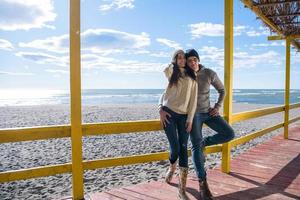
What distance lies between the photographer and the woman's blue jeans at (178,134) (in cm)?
338

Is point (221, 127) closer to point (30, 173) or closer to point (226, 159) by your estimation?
point (226, 159)

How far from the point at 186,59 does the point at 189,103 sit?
0.45 metres

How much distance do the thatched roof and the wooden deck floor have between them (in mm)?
2269

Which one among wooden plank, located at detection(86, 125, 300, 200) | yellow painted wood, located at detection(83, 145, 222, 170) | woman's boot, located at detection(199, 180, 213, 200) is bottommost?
wooden plank, located at detection(86, 125, 300, 200)

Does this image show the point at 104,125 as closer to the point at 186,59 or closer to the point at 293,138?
the point at 186,59

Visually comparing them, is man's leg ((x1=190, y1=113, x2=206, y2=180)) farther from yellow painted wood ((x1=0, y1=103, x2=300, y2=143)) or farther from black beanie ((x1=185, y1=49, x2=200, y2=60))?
black beanie ((x1=185, y1=49, x2=200, y2=60))

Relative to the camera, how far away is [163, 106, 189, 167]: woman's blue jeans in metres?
3.38

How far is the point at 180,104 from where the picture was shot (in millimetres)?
3348

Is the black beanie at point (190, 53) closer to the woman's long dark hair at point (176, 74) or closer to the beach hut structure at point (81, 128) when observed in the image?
the woman's long dark hair at point (176, 74)

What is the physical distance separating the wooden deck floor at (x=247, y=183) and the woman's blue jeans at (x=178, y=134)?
0.47 m

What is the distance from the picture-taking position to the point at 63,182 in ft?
20.4

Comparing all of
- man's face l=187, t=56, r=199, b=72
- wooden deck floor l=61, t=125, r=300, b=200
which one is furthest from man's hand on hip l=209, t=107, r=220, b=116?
wooden deck floor l=61, t=125, r=300, b=200

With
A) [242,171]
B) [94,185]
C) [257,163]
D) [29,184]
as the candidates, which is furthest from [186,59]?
[29,184]

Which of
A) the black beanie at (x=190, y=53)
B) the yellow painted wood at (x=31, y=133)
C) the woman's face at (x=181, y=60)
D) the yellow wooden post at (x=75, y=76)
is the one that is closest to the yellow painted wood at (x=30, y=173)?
the yellow wooden post at (x=75, y=76)
